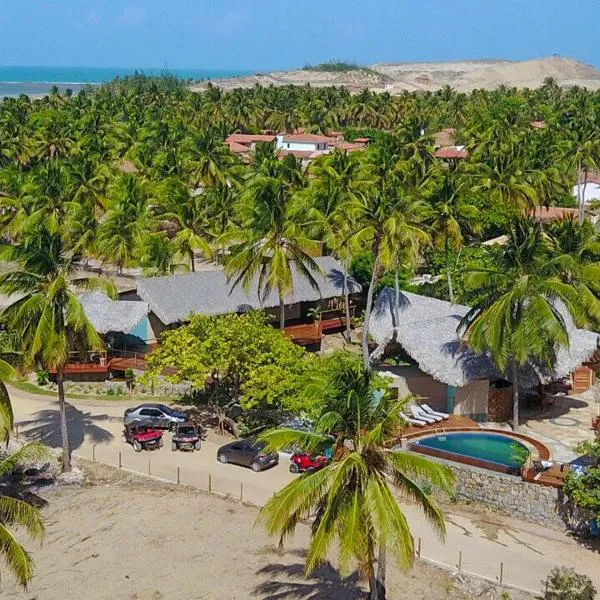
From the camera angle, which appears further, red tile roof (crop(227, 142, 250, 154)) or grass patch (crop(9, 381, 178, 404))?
red tile roof (crop(227, 142, 250, 154))

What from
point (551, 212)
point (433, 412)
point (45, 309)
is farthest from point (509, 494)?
point (551, 212)

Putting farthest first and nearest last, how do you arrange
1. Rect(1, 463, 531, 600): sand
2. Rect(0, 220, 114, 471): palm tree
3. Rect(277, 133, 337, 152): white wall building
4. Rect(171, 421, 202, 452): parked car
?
1. Rect(277, 133, 337, 152): white wall building
2. Rect(171, 421, 202, 452): parked car
3. Rect(0, 220, 114, 471): palm tree
4. Rect(1, 463, 531, 600): sand

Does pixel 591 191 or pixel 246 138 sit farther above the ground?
pixel 246 138

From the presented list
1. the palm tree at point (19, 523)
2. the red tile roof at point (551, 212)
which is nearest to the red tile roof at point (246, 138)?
the red tile roof at point (551, 212)

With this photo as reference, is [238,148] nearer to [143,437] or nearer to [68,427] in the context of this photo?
[68,427]

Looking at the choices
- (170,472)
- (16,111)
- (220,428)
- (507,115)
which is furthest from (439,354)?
(16,111)

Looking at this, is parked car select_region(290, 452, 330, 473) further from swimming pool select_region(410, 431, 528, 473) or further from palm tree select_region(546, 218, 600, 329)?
palm tree select_region(546, 218, 600, 329)

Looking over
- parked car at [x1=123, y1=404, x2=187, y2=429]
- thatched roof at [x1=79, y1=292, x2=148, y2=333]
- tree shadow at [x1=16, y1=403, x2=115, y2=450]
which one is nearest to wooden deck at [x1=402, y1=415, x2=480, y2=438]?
parked car at [x1=123, y1=404, x2=187, y2=429]
